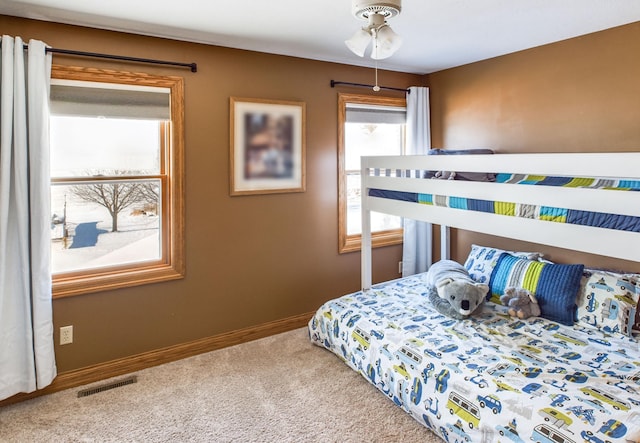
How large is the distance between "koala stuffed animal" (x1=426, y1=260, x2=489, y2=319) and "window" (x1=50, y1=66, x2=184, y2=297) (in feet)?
5.90

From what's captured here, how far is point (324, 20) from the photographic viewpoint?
250 cm

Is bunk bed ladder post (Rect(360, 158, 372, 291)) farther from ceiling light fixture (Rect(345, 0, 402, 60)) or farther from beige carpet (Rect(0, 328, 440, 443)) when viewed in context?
ceiling light fixture (Rect(345, 0, 402, 60))

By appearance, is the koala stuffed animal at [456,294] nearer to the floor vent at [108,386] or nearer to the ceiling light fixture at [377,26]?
the ceiling light fixture at [377,26]

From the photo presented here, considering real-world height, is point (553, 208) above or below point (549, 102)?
below

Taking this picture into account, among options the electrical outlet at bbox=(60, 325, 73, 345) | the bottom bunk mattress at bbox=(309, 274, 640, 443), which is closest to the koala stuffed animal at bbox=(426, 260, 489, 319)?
the bottom bunk mattress at bbox=(309, 274, 640, 443)

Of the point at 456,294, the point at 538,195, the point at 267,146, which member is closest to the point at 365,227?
the point at 456,294

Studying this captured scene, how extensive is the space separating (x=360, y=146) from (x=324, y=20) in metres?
1.43

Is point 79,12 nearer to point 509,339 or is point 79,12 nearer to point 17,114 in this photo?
point 17,114

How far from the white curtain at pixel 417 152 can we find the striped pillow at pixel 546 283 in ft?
3.32

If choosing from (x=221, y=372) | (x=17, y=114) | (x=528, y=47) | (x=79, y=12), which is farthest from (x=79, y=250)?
(x=528, y=47)

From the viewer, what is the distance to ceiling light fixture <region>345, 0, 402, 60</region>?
5.51ft

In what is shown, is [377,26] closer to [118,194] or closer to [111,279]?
[118,194]

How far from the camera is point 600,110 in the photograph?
9.02 ft

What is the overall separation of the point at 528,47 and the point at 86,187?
10.8 ft
